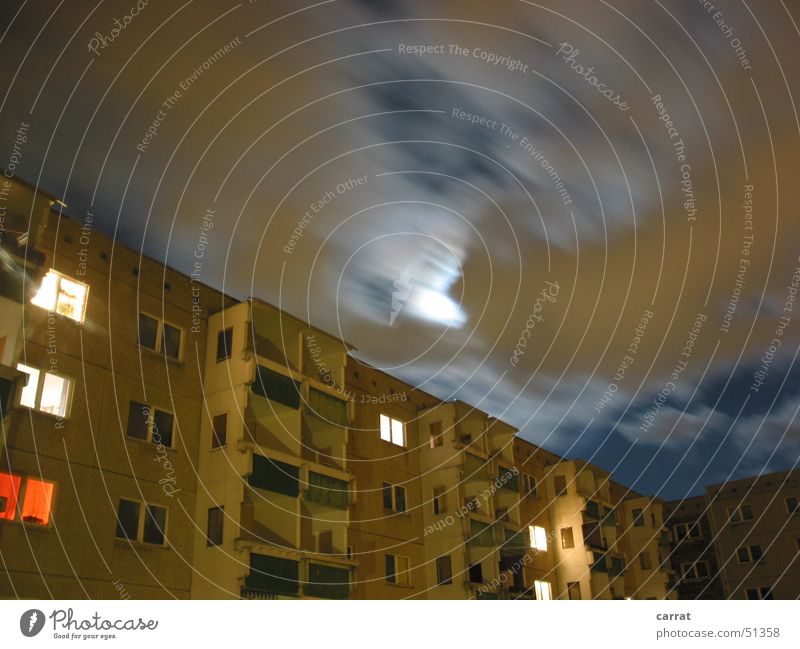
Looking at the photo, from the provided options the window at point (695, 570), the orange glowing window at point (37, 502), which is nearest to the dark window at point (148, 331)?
the orange glowing window at point (37, 502)

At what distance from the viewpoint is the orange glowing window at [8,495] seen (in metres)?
18.9

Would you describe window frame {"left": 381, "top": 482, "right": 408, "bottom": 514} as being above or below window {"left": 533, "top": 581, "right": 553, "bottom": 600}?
above

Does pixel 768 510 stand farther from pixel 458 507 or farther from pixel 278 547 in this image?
pixel 278 547

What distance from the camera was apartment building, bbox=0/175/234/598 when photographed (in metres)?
19.6

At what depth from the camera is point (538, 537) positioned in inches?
→ 1741

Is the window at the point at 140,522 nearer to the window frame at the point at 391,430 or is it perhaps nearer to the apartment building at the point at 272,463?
the apartment building at the point at 272,463

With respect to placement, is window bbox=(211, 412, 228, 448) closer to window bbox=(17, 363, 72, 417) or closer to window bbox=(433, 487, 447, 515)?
window bbox=(17, 363, 72, 417)

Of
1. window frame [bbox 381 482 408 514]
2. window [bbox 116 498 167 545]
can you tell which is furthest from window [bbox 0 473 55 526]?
window frame [bbox 381 482 408 514]

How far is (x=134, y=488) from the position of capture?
22.6 metres

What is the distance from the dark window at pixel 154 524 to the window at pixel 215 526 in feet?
5.39

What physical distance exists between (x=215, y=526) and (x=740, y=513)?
1677 inches

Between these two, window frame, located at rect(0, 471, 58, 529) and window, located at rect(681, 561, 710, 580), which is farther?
window, located at rect(681, 561, 710, 580)

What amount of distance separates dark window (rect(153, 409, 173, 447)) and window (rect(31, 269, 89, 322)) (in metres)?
3.92

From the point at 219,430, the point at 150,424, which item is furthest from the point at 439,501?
the point at 150,424
